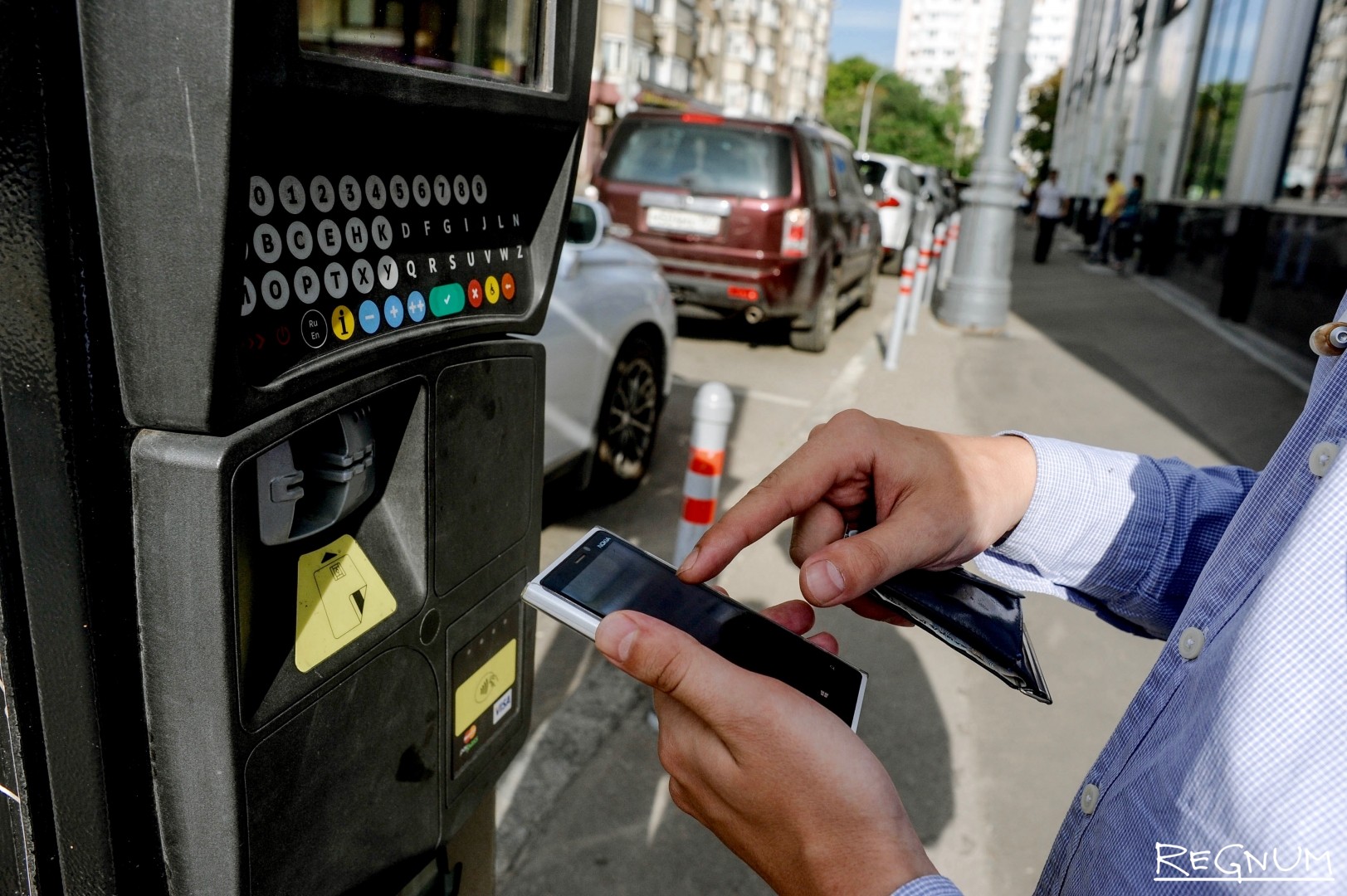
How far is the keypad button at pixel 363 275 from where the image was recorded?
1.12 m

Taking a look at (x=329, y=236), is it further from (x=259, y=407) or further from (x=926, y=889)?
(x=926, y=889)

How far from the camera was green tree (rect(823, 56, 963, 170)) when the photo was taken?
2650 inches

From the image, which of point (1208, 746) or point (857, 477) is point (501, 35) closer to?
point (857, 477)

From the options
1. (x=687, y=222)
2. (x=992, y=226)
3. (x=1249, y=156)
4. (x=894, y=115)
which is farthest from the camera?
(x=894, y=115)

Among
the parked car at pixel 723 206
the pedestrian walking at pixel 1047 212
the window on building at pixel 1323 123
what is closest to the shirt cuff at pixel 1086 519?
the parked car at pixel 723 206

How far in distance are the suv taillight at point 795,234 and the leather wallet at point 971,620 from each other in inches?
253

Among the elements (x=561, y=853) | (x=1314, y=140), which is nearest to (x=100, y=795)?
(x=561, y=853)

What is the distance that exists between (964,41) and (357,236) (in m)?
132

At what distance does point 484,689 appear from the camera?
5.14 feet

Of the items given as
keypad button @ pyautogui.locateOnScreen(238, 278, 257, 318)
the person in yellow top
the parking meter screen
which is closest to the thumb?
keypad button @ pyautogui.locateOnScreen(238, 278, 257, 318)

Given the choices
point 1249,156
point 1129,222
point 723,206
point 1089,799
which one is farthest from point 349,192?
point 1129,222

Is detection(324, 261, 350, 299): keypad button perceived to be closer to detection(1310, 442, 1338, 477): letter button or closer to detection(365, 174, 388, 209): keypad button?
detection(365, 174, 388, 209): keypad button

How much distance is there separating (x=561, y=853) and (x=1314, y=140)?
10.7 m

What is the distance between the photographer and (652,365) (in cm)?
487
